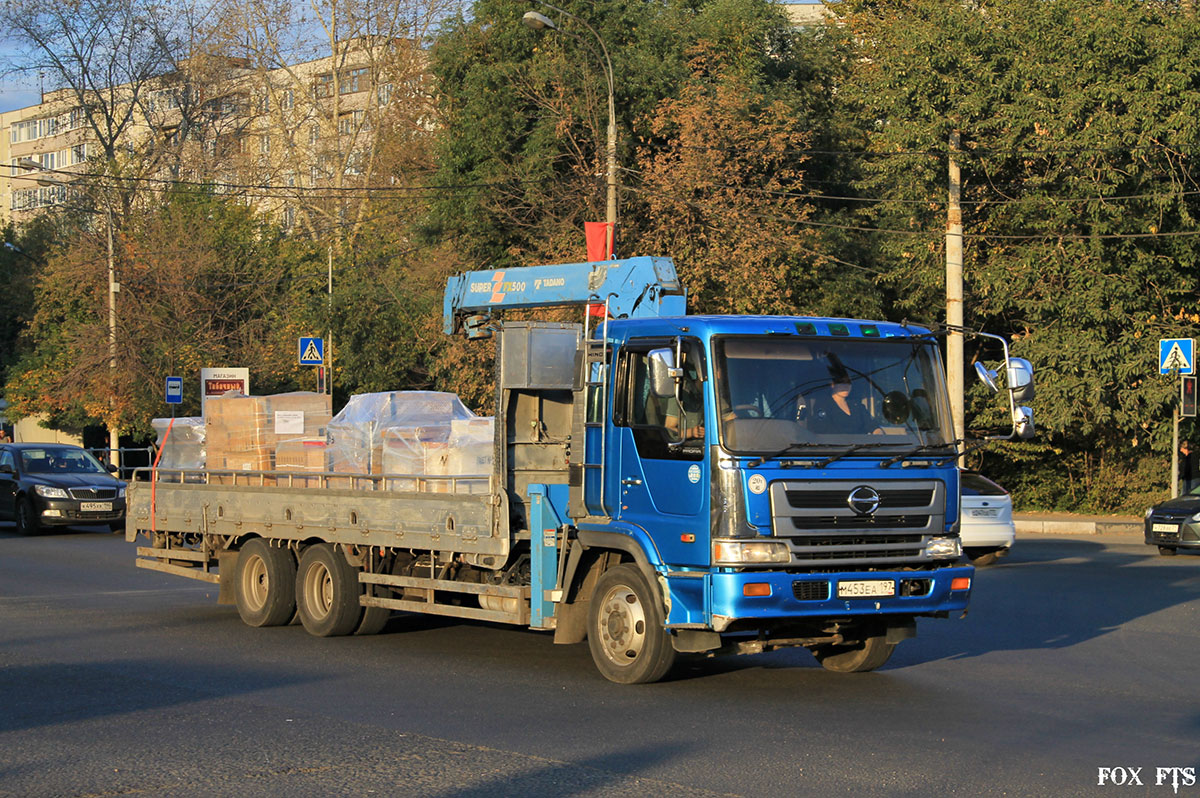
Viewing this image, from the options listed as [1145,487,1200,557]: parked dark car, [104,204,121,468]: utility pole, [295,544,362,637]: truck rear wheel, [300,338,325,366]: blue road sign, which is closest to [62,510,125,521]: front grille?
[300,338,325,366]: blue road sign

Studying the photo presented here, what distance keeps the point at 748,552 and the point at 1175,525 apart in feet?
47.9

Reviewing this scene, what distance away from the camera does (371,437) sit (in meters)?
11.4

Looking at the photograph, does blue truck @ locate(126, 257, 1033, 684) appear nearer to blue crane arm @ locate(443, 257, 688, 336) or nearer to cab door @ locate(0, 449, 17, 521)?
blue crane arm @ locate(443, 257, 688, 336)

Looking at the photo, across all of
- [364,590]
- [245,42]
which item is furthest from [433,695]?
[245,42]

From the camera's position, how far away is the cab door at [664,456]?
28.4 ft

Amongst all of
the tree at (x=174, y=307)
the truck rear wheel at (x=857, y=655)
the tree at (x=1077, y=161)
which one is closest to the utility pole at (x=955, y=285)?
the tree at (x=1077, y=161)

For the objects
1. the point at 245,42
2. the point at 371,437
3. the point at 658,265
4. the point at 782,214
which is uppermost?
the point at 245,42

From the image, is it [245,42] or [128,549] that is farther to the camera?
[245,42]

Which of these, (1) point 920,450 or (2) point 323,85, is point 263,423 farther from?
(2) point 323,85

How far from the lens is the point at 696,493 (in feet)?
28.4

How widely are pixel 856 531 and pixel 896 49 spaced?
2198 cm

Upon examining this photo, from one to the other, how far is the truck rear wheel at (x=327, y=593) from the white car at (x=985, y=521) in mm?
10243

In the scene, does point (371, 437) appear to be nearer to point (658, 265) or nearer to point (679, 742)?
point (658, 265)

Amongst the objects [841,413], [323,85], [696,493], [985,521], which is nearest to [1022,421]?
[841,413]
